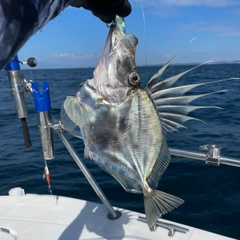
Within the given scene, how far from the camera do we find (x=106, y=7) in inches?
64.3

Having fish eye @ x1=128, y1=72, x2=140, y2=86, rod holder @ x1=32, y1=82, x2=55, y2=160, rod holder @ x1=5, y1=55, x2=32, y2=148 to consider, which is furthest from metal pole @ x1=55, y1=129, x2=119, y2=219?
fish eye @ x1=128, y1=72, x2=140, y2=86

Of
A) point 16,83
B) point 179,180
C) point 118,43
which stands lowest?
point 179,180

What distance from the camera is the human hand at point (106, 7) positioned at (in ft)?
5.26

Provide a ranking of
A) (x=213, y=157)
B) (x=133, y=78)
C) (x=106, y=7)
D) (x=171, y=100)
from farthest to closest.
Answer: (x=213, y=157) → (x=171, y=100) → (x=133, y=78) → (x=106, y=7)

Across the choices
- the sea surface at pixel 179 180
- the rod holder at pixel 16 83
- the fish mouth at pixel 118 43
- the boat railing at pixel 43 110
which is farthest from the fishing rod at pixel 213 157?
the rod holder at pixel 16 83

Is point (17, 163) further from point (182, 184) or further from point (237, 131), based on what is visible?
point (237, 131)

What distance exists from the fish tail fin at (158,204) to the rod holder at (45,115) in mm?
1346

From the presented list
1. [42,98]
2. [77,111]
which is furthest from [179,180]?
[77,111]

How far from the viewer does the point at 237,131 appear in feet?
28.9

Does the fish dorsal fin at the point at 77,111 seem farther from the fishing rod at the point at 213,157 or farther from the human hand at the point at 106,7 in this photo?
the fishing rod at the point at 213,157

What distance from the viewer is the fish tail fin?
1833 mm

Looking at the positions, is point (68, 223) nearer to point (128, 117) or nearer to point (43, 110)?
point (43, 110)

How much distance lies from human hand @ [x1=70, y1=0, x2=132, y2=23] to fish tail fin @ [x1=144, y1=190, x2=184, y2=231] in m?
1.12

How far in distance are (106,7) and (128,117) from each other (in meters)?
0.66
